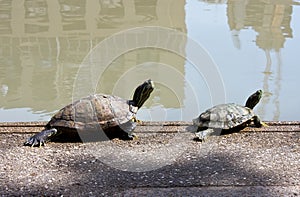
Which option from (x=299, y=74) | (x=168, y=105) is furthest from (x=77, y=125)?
(x=299, y=74)

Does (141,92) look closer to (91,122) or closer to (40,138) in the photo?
(91,122)

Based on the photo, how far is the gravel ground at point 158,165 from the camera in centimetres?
318

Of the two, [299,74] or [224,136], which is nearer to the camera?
[224,136]

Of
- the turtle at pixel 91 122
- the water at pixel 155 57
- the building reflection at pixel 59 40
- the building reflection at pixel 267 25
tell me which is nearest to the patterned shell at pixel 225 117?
the turtle at pixel 91 122

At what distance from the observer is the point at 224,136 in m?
4.20

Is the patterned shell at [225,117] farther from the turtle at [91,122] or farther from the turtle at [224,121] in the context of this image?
the turtle at [91,122]

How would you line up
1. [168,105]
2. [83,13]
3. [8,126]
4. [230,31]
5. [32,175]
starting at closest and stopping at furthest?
[32,175] → [8,126] → [168,105] → [230,31] → [83,13]

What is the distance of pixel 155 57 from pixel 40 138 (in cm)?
403

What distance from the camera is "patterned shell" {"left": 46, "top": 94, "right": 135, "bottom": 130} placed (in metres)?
4.08

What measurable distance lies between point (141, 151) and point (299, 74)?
394 cm

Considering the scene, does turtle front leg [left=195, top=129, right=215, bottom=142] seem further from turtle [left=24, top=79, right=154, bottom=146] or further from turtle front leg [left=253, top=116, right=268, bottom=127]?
turtle [left=24, top=79, right=154, bottom=146]

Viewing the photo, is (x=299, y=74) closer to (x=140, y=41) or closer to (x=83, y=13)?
(x=140, y=41)

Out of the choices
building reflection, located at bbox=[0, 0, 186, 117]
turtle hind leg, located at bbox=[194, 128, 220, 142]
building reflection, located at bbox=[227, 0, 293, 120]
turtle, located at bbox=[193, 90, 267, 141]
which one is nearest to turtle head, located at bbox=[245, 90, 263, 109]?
turtle, located at bbox=[193, 90, 267, 141]

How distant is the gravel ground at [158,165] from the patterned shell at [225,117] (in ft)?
0.36
